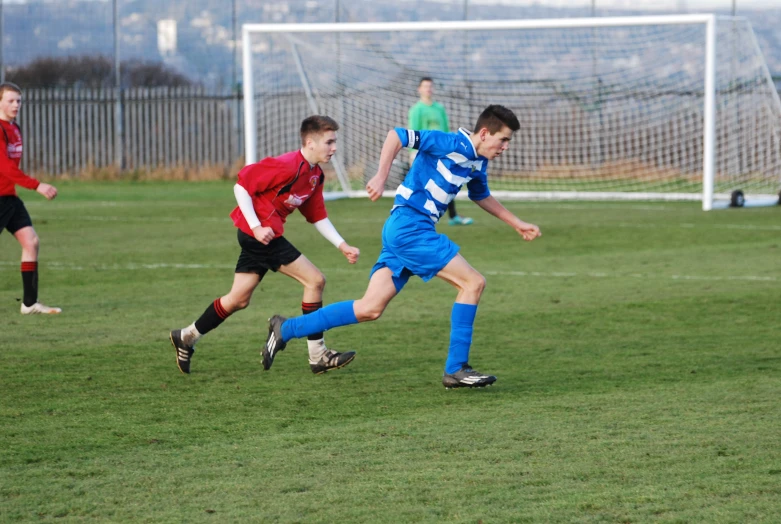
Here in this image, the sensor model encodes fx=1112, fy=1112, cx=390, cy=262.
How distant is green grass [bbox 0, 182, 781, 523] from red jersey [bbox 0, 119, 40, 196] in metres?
0.96

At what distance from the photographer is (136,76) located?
3069 cm

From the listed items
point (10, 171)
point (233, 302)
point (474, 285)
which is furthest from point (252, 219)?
point (10, 171)

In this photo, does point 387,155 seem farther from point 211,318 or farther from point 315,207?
point 211,318

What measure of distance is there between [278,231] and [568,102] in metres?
16.4

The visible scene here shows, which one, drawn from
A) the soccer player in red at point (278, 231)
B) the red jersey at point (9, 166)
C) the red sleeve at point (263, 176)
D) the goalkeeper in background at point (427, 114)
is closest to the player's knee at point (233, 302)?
the soccer player in red at point (278, 231)

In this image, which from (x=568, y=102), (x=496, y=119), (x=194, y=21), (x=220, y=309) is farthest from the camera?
(x=194, y=21)

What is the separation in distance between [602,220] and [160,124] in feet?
45.8

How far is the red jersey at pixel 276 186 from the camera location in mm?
6312

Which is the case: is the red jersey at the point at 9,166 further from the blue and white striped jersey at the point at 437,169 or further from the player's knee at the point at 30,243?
the blue and white striped jersey at the point at 437,169

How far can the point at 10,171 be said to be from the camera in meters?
8.33

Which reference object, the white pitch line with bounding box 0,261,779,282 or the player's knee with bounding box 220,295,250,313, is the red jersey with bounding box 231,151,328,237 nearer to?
the player's knee with bounding box 220,295,250,313

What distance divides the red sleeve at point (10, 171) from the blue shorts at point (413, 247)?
3.54 metres

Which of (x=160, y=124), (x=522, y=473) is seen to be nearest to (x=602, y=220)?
→ (x=522, y=473)

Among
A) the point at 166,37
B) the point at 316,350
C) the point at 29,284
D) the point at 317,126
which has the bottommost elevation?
the point at 316,350
